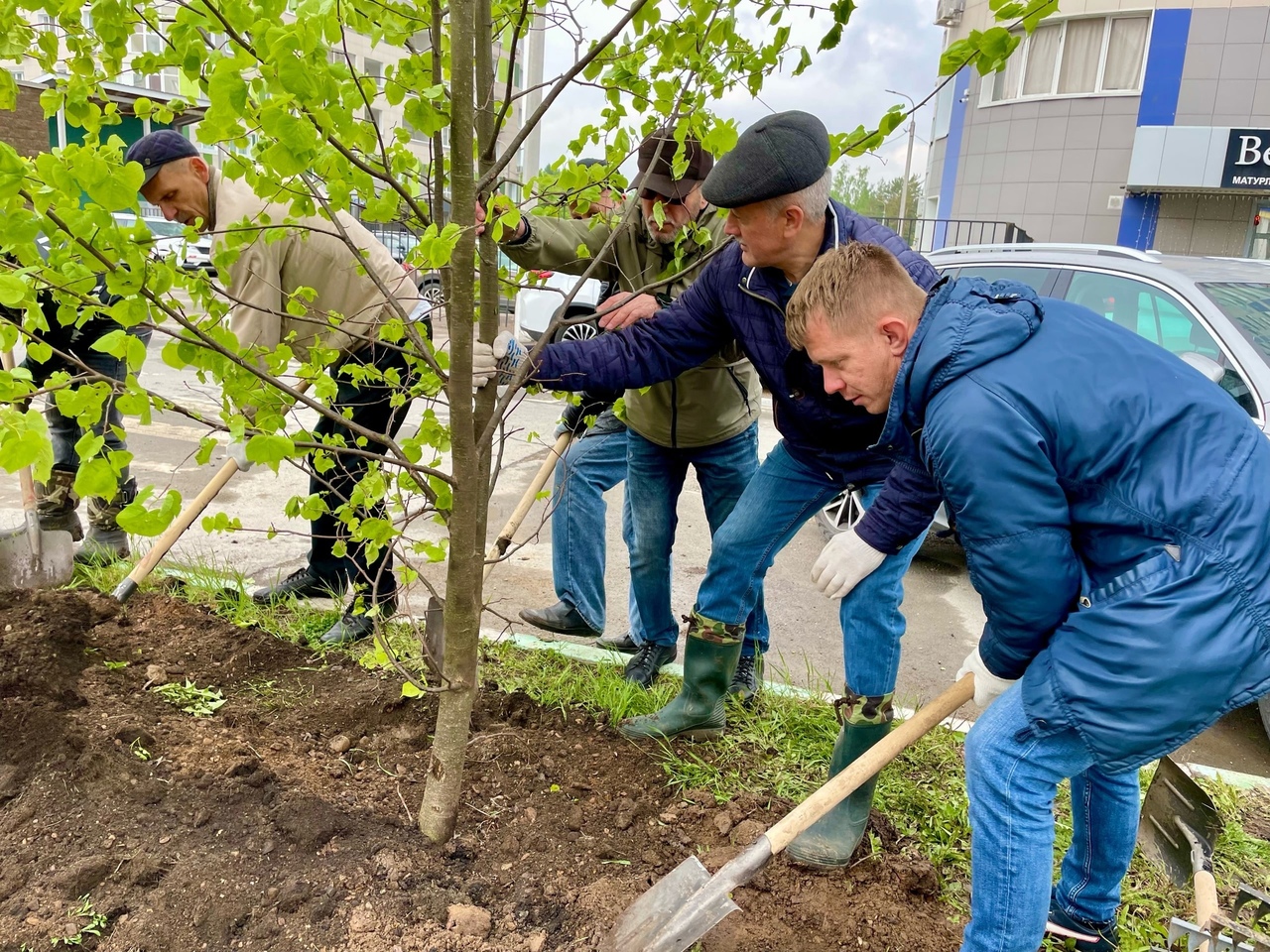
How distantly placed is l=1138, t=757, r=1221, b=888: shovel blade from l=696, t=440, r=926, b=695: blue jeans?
78 cm

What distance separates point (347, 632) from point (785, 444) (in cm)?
182

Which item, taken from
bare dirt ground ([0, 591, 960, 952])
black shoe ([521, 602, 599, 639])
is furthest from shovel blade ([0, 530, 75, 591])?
black shoe ([521, 602, 599, 639])

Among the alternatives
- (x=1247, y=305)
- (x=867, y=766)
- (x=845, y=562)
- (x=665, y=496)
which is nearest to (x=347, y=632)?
(x=665, y=496)

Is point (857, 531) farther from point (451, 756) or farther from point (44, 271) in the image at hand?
point (44, 271)

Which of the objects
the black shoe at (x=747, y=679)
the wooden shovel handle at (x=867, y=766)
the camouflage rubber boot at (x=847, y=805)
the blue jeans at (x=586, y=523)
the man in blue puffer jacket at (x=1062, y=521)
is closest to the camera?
the man in blue puffer jacket at (x=1062, y=521)

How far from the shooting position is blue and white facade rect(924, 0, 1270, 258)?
1589cm

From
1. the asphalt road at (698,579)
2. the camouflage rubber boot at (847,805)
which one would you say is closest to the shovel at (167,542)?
the asphalt road at (698,579)

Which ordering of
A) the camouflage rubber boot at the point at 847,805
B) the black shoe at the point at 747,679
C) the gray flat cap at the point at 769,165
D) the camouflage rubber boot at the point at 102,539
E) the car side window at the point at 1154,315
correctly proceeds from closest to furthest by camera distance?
the gray flat cap at the point at 769,165 → the camouflage rubber boot at the point at 847,805 → the black shoe at the point at 747,679 → the car side window at the point at 1154,315 → the camouflage rubber boot at the point at 102,539

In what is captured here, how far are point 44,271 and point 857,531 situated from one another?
1814mm

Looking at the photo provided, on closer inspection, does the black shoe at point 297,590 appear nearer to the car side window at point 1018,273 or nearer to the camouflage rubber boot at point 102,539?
the camouflage rubber boot at point 102,539

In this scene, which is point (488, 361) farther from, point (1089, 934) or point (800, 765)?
point (1089, 934)

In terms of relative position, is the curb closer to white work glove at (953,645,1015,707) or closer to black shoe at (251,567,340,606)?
black shoe at (251,567,340,606)

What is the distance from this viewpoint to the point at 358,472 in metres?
3.14

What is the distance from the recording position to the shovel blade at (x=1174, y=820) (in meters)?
2.37
